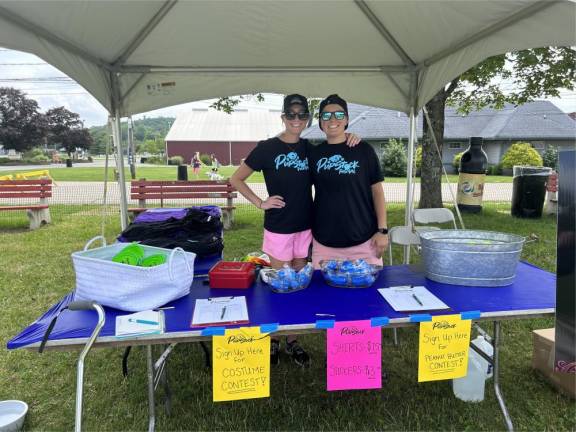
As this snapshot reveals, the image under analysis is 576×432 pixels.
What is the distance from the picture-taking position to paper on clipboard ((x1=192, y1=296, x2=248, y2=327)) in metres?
1.61

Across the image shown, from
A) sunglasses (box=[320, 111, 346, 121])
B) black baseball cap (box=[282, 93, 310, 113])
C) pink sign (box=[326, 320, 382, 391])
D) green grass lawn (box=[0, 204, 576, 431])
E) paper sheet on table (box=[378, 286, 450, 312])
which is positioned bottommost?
green grass lawn (box=[0, 204, 576, 431])

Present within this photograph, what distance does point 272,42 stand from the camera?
10.3 feet

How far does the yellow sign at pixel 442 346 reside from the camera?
5.49 ft

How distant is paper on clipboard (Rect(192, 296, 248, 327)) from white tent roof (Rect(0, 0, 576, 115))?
1625 mm

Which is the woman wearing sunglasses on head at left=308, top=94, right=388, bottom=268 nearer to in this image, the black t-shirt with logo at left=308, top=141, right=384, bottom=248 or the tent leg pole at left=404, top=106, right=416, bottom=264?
the black t-shirt with logo at left=308, top=141, right=384, bottom=248

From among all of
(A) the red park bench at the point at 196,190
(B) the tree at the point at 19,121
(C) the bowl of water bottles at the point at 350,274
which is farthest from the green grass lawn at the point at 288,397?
(B) the tree at the point at 19,121

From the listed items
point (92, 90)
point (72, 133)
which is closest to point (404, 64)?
point (92, 90)

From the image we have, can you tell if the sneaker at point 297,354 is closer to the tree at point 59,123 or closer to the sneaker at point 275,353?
the sneaker at point 275,353

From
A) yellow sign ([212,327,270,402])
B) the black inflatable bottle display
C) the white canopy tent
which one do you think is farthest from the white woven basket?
the black inflatable bottle display

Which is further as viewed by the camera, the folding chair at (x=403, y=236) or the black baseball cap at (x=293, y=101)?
the folding chair at (x=403, y=236)

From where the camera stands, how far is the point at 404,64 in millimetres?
3543

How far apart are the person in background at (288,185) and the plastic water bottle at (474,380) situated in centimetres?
119

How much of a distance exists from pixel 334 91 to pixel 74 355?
126 inches

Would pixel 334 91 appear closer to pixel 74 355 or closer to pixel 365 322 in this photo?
pixel 365 322
